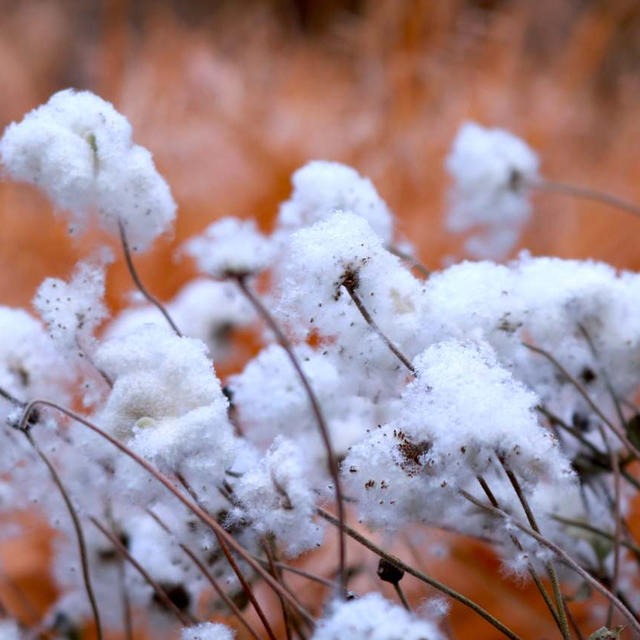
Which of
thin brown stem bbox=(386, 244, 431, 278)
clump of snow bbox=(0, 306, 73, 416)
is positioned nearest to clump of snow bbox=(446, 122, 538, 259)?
thin brown stem bbox=(386, 244, 431, 278)

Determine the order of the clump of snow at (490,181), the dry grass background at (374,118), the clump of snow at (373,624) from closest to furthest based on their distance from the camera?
the clump of snow at (373,624), the clump of snow at (490,181), the dry grass background at (374,118)

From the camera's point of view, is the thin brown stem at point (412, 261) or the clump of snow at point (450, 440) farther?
the thin brown stem at point (412, 261)

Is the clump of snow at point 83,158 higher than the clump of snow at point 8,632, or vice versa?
the clump of snow at point 83,158

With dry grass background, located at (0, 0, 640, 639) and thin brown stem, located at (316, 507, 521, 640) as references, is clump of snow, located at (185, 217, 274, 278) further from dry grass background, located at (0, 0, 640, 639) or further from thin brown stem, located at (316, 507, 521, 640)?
dry grass background, located at (0, 0, 640, 639)

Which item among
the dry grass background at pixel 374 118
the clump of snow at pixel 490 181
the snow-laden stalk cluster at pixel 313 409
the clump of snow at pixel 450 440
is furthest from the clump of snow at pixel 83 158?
the dry grass background at pixel 374 118

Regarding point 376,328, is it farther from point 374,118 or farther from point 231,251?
point 374,118

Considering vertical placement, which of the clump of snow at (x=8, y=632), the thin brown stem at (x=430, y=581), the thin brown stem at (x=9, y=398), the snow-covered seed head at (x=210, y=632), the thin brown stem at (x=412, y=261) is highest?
the thin brown stem at (x=412, y=261)

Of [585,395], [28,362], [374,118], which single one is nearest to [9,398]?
[28,362]

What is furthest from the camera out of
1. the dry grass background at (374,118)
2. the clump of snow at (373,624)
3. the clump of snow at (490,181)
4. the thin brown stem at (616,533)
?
the dry grass background at (374,118)

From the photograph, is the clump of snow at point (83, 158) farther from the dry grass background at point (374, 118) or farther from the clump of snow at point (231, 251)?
the dry grass background at point (374, 118)

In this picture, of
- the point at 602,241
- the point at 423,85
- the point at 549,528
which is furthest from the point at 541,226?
the point at 549,528
